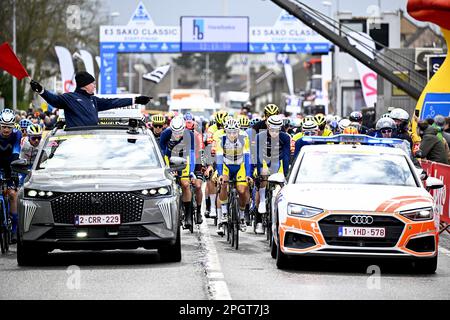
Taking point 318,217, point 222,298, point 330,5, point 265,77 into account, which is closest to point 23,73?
point 318,217

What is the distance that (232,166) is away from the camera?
19.3 meters

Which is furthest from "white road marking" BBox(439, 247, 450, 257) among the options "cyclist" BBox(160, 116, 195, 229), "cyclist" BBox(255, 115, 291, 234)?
"cyclist" BBox(160, 116, 195, 229)

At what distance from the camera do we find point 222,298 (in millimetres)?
12375

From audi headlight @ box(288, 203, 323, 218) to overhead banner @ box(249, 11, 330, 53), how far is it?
47452 mm

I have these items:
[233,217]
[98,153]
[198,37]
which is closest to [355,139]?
[233,217]

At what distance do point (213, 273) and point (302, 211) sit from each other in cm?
115

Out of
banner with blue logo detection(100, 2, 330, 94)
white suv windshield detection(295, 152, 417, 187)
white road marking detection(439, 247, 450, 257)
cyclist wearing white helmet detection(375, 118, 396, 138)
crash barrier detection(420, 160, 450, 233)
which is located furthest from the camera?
banner with blue logo detection(100, 2, 330, 94)

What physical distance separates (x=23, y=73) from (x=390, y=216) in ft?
20.6

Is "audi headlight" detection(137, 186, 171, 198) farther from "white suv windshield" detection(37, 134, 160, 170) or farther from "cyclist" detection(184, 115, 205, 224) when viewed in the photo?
"cyclist" detection(184, 115, 205, 224)

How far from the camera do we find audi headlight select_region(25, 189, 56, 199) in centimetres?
1524

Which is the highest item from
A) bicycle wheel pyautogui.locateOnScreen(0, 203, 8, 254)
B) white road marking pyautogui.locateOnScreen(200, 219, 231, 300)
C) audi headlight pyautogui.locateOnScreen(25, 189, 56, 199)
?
audi headlight pyautogui.locateOnScreen(25, 189, 56, 199)

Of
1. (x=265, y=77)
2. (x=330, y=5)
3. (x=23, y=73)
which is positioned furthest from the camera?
(x=265, y=77)

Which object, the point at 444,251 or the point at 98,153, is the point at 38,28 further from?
the point at 98,153
